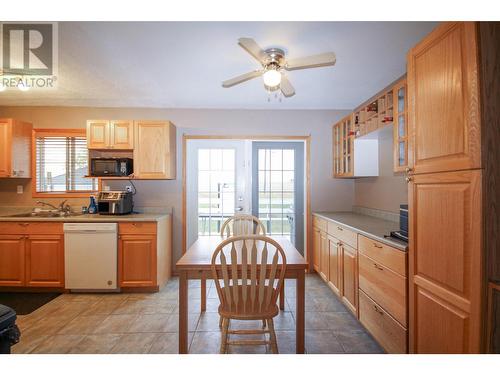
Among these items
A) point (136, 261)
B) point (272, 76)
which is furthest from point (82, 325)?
point (272, 76)

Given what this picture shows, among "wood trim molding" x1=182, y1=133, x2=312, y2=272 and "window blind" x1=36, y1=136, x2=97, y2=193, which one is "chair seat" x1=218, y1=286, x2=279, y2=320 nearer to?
"wood trim molding" x1=182, y1=133, x2=312, y2=272

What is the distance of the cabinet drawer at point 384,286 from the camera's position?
164 cm

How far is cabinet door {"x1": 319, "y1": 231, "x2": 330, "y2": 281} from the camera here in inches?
121

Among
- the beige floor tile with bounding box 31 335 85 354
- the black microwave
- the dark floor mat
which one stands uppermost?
the black microwave

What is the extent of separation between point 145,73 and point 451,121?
2635 millimetres

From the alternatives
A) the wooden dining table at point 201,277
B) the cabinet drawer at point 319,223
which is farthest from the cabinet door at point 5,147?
the cabinet drawer at point 319,223

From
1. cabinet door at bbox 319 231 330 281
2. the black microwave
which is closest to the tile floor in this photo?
cabinet door at bbox 319 231 330 281

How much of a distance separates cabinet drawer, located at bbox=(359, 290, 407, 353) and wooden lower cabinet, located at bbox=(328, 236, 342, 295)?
0.49 meters

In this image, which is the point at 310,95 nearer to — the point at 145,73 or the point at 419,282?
the point at 145,73

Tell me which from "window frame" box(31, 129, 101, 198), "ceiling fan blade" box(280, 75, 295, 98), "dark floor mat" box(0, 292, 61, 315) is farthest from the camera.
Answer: "window frame" box(31, 129, 101, 198)

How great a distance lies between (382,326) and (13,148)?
14.7 ft
